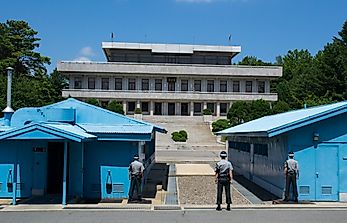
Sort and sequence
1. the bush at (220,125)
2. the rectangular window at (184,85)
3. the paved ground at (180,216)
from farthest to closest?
the rectangular window at (184,85) < the bush at (220,125) < the paved ground at (180,216)

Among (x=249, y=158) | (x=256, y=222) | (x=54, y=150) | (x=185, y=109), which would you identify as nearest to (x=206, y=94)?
(x=185, y=109)

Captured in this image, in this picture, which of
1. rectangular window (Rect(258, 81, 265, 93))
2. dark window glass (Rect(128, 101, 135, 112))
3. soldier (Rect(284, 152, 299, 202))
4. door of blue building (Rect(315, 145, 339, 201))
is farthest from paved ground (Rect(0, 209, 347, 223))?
rectangular window (Rect(258, 81, 265, 93))

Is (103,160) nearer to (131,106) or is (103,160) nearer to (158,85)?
(158,85)

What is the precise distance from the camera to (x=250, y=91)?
218 feet

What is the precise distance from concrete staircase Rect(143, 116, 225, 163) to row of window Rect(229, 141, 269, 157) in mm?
7828

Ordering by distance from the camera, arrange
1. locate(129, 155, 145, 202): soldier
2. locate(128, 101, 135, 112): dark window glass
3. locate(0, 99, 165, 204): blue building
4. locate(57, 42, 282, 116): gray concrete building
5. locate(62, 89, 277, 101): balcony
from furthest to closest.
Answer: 1. locate(128, 101, 135, 112): dark window glass
2. locate(62, 89, 277, 101): balcony
3. locate(57, 42, 282, 116): gray concrete building
4. locate(0, 99, 165, 204): blue building
5. locate(129, 155, 145, 202): soldier

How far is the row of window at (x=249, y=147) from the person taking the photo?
1881 centimetres

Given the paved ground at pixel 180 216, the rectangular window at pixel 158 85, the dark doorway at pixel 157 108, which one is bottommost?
the paved ground at pixel 180 216

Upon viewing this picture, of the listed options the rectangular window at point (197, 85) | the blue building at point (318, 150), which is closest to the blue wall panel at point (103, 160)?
the blue building at point (318, 150)

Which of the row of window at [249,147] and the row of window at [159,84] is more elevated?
the row of window at [159,84]

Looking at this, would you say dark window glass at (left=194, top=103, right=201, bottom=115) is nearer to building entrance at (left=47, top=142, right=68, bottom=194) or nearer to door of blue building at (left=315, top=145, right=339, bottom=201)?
building entrance at (left=47, top=142, right=68, bottom=194)

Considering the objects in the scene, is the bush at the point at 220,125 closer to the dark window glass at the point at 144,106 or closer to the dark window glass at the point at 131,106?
the dark window glass at the point at 144,106

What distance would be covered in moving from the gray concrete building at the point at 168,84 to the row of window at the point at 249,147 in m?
36.2

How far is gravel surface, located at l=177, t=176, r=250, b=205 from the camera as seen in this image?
52.1ft
